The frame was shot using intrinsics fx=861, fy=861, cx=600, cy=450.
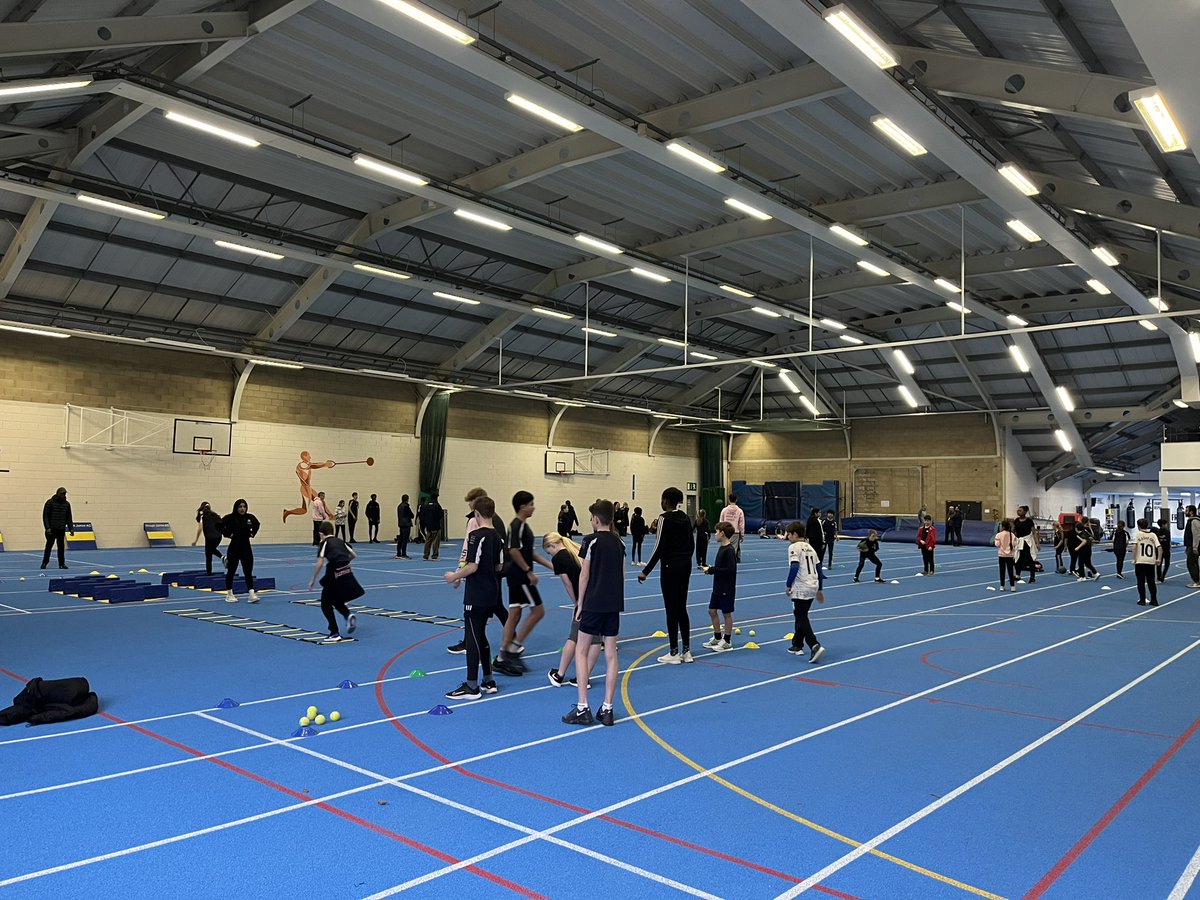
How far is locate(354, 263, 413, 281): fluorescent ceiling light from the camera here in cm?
2159

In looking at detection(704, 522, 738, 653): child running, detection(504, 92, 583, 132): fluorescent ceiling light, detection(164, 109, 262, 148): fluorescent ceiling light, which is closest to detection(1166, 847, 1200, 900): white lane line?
detection(704, 522, 738, 653): child running

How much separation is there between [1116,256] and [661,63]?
43.1 feet

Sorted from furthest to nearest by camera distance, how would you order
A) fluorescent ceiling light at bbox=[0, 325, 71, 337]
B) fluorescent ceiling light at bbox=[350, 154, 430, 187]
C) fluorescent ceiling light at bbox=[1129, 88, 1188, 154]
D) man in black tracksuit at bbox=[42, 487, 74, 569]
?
fluorescent ceiling light at bbox=[0, 325, 71, 337]
man in black tracksuit at bbox=[42, 487, 74, 569]
fluorescent ceiling light at bbox=[350, 154, 430, 187]
fluorescent ceiling light at bbox=[1129, 88, 1188, 154]

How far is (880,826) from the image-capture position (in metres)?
5.07

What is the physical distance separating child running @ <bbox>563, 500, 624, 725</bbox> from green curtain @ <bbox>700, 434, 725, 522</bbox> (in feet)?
130

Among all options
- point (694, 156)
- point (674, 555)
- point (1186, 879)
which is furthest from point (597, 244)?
point (1186, 879)

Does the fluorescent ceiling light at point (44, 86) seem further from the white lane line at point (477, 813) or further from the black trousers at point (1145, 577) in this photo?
the black trousers at point (1145, 577)

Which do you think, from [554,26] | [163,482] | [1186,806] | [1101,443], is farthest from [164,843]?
[1101,443]

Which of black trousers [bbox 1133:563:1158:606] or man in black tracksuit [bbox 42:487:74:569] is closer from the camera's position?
black trousers [bbox 1133:563:1158:606]

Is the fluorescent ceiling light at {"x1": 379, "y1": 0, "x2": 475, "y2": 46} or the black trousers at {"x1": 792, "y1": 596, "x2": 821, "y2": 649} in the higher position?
the fluorescent ceiling light at {"x1": 379, "y1": 0, "x2": 475, "y2": 46}

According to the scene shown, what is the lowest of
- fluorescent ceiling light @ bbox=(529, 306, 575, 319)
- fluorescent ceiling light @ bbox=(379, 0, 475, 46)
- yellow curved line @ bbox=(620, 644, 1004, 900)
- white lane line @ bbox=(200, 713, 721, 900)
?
yellow curved line @ bbox=(620, 644, 1004, 900)

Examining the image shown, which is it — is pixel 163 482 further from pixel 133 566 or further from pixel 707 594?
pixel 707 594

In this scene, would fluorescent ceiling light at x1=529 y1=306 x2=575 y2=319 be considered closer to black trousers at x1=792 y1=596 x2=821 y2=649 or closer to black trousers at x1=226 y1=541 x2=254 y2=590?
black trousers at x1=226 y1=541 x2=254 y2=590

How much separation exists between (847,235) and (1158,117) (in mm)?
9529
